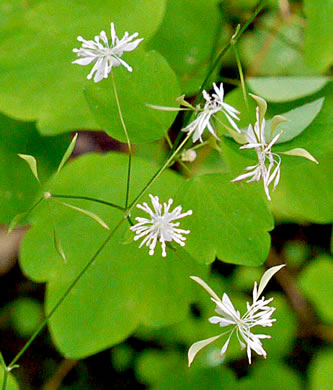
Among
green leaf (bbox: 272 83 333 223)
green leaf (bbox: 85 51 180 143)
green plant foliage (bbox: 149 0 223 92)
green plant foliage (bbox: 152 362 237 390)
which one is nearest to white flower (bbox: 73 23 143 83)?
green leaf (bbox: 85 51 180 143)

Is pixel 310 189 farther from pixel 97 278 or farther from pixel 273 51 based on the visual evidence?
pixel 273 51

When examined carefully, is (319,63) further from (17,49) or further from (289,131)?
(17,49)

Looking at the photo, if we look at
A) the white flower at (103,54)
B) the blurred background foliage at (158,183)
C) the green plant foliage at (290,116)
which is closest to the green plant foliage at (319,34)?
the blurred background foliage at (158,183)

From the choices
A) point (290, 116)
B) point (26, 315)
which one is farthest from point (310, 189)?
point (26, 315)

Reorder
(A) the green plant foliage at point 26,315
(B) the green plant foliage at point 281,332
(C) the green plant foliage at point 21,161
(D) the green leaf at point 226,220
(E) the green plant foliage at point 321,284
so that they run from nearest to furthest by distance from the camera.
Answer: (D) the green leaf at point 226,220 → (C) the green plant foliage at point 21,161 → (E) the green plant foliage at point 321,284 → (B) the green plant foliage at point 281,332 → (A) the green plant foliage at point 26,315

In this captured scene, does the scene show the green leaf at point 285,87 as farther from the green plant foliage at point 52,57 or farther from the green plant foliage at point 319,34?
the green plant foliage at point 52,57

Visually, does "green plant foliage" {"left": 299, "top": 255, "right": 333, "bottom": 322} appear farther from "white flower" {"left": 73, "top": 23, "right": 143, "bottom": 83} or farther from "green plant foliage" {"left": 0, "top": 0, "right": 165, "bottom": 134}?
"white flower" {"left": 73, "top": 23, "right": 143, "bottom": 83}
